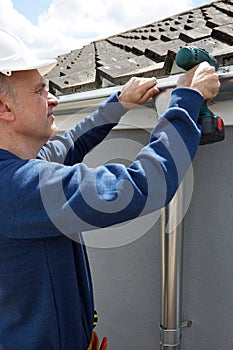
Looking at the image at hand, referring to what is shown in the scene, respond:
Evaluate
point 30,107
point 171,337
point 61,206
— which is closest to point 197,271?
point 171,337

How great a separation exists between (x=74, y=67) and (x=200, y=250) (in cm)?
219

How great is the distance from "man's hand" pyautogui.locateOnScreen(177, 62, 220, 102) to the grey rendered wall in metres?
0.41

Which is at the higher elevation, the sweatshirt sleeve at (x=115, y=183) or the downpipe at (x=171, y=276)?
the sweatshirt sleeve at (x=115, y=183)

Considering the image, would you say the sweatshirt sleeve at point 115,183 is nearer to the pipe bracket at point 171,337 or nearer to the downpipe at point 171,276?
the downpipe at point 171,276

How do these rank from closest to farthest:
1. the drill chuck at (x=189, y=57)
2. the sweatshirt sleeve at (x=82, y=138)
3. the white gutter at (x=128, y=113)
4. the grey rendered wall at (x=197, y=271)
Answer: the drill chuck at (x=189, y=57) < the white gutter at (x=128, y=113) < the grey rendered wall at (x=197, y=271) < the sweatshirt sleeve at (x=82, y=138)

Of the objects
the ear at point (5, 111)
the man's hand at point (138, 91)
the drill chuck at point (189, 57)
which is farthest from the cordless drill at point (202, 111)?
the ear at point (5, 111)

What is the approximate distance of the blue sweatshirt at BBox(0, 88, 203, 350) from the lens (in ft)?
4.10

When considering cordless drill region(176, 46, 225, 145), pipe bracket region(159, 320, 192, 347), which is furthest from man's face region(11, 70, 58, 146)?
pipe bracket region(159, 320, 192, 347)

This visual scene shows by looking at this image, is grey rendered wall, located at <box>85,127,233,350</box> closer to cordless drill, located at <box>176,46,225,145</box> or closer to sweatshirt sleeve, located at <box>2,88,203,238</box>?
cordless drill, located at <box>176,46,225,145</box>

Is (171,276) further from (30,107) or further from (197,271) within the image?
(30,107)

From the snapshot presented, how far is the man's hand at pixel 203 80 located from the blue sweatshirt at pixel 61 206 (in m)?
0.06

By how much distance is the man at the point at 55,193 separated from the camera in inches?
49.4

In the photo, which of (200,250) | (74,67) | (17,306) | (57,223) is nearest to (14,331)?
(17,306)

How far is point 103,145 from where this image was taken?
2480 mm
